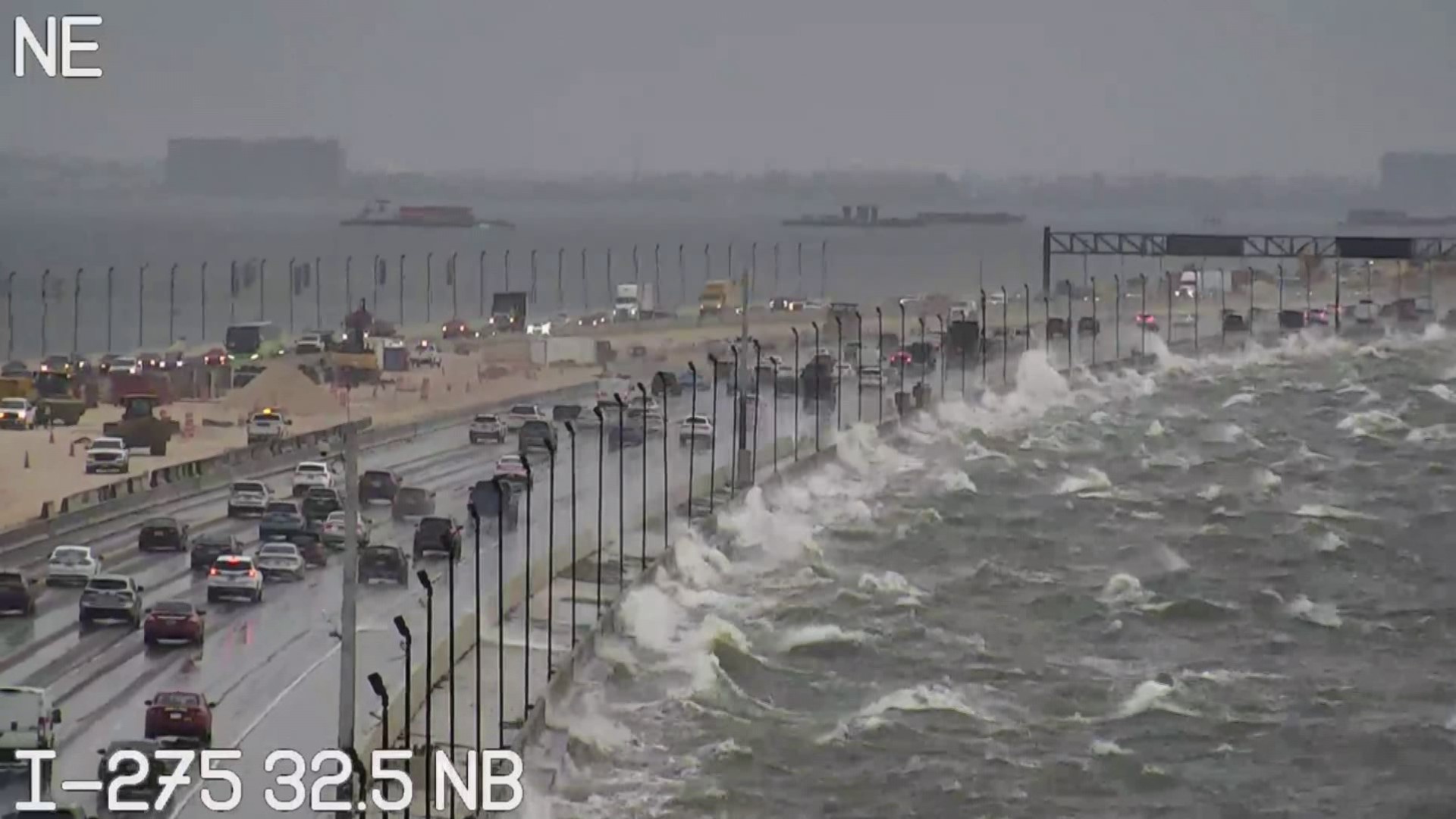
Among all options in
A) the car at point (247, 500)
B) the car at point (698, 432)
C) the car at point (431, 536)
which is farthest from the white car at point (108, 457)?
the car at point (698, 432)

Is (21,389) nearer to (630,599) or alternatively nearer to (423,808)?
(630,599)

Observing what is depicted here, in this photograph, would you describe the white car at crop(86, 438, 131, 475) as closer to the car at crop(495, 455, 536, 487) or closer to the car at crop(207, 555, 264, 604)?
the car at crop(495, 455, 536, 487)

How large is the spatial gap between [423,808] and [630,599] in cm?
662

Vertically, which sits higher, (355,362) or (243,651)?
(355,362)

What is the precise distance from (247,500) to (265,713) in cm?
838

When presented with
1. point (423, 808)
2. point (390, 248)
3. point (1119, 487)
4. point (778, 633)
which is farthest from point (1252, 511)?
point (390, 248)

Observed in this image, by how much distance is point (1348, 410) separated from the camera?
41.4 meters

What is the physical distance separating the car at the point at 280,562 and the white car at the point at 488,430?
920 centimetres

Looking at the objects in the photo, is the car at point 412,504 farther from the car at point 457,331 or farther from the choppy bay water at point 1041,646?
the car at point 457,331

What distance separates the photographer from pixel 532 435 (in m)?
28.3

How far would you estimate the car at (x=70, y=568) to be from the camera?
18.2m

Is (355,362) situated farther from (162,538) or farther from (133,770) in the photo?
(133,770)

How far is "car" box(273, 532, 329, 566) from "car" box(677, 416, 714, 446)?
29.6 feet

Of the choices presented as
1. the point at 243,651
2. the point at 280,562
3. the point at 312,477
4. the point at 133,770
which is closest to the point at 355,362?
the point at 312,477
